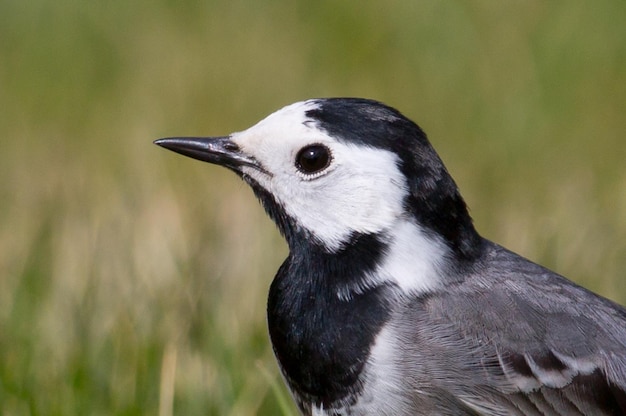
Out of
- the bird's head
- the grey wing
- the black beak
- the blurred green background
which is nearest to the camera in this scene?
the grey wing

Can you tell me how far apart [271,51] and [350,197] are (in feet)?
21.3

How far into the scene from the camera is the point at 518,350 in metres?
5.17

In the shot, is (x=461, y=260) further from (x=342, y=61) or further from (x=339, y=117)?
(x=342, y=61)

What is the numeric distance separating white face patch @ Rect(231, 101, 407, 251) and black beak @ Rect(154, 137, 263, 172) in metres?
0.18

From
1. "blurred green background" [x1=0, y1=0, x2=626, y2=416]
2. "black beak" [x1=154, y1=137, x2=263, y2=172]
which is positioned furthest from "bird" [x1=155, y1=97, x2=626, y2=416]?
"blurred green background" [x1=0, y1=0, x2=626, y2=416]

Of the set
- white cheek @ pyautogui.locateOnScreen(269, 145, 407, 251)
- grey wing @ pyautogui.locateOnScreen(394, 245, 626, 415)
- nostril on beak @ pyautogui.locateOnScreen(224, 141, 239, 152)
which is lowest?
grey wing @ pyautogui.locateOnScreen(394, 245, 626, 415)

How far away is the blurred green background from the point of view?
6457 mm

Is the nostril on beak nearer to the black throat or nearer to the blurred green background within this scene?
the black throat

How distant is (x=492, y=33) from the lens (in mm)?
11445

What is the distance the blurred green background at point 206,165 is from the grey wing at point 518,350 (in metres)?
0.88

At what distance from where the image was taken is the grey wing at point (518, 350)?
511 cm

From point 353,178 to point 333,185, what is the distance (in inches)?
3.5

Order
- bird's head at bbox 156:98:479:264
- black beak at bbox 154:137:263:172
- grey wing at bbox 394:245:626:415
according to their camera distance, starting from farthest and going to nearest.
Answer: black beak at bbox 154:137:263:172, bird's head at bbox 156:98:479:264, grey wing at bbox 394:245:626:415

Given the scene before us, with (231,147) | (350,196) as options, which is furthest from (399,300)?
(231,147)
